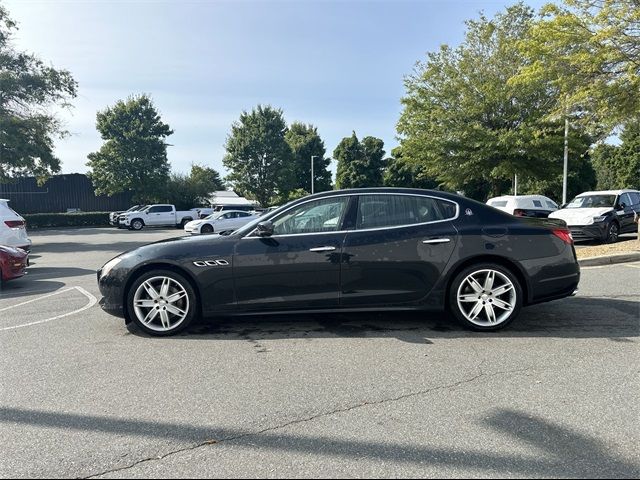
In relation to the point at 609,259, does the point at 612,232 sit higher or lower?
higher

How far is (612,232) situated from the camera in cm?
1339

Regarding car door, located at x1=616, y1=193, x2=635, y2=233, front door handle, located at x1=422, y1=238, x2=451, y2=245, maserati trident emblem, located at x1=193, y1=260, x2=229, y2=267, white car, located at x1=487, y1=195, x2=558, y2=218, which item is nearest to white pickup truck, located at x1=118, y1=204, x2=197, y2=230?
white car, located at x1=487, y1=195, x2=558, y2=218

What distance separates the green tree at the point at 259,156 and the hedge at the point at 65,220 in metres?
11.9

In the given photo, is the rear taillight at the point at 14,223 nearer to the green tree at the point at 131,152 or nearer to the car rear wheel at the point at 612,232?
the car rear wheel at the point at 612,232

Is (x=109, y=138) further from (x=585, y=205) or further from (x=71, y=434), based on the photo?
(x=71, y=434)

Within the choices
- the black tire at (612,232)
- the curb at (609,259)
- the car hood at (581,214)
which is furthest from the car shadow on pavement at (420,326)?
the black tire at (612,232)

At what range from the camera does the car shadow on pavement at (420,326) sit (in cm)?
496

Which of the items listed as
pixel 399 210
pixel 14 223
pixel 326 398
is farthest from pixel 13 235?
pixel 326 398

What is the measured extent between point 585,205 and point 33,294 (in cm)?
1456

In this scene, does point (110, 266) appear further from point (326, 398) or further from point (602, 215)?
point (602, 215)

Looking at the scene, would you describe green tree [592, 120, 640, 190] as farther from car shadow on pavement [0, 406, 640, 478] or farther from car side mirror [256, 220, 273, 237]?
car shadow on pavement [0, 406, 640, 478]

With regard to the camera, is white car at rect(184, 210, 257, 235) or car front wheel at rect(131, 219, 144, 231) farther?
car front wheel at rect(131, 219, 144, 231)

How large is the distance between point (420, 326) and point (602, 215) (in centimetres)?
1049

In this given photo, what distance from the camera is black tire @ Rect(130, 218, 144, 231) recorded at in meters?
31.1
